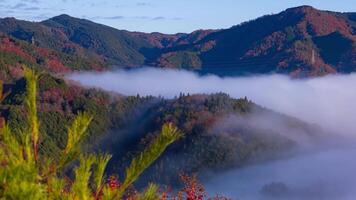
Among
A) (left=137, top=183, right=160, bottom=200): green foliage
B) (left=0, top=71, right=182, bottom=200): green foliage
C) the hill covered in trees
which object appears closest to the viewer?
(left=0, top=71, right=182, bottom=200): green foliage

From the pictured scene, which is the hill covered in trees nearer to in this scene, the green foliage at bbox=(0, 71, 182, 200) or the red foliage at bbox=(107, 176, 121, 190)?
the red foliage at bbox=(107, 176, 121, 190)

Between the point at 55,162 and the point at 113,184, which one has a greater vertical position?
the point at 55,162

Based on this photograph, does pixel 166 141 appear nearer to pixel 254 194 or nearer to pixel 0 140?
pixel 0 140

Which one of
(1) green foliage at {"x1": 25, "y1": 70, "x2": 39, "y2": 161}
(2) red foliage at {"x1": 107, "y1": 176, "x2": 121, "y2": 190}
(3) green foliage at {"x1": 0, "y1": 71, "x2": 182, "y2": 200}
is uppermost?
(1) green foliage at {"x1": 25, "y1": 70, "x2": 39, "y2": 161}

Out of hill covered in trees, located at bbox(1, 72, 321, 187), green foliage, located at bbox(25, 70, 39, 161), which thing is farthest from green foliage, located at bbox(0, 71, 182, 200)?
hill covered in trees, located at bbox(1, 72, 321, 187)

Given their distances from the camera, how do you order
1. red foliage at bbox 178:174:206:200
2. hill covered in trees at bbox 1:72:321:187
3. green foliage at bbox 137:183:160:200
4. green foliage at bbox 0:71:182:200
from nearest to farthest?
green foliage at bbox 0:71:182:200 < green foliage at bbox 137:183:160:200 < red foliage at bbox 178:174:206:200 < hill covered in trees at bbox 1:72:321:187

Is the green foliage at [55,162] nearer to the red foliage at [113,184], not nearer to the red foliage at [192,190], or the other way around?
the red foliage at [113,184]

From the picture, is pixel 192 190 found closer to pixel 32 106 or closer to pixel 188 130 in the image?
pixel 32 106

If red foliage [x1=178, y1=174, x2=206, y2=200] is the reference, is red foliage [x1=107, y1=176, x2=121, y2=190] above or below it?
above

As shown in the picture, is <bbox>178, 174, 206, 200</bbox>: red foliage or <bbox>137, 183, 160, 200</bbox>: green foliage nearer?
<bbox>137, 183, 160, 200</bbox>: green foliage

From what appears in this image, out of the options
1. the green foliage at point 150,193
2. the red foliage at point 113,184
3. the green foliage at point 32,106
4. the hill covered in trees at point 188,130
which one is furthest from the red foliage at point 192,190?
the hill covered in trees at point 188,130

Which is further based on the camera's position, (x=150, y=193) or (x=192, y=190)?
(x=192, y=190)

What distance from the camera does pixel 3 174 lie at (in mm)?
4926

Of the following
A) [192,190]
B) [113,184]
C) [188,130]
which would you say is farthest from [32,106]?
[188,130]
